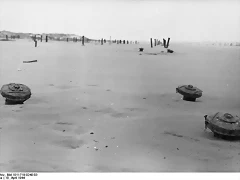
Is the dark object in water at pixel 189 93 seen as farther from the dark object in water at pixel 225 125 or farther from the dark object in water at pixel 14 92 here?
the dark object in water at pixel 14 92

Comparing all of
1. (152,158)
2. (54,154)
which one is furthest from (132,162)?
(54,154)

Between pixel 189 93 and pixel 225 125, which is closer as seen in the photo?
pixel 225 125

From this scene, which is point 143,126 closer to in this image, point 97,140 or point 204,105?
point 97,140

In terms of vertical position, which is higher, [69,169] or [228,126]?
[228,126]

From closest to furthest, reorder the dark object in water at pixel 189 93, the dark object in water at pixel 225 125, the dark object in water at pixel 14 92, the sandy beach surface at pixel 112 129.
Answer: the sandy beach surface at pixel 112 129, the dark object in water at pixel 225 125, the dark object in water at pixel 14 92, the dark object in water at pixel 189 93

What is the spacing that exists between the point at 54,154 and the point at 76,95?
14.3ft

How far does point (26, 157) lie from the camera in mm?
4004

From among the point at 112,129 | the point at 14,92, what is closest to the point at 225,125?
the point at 112,129
